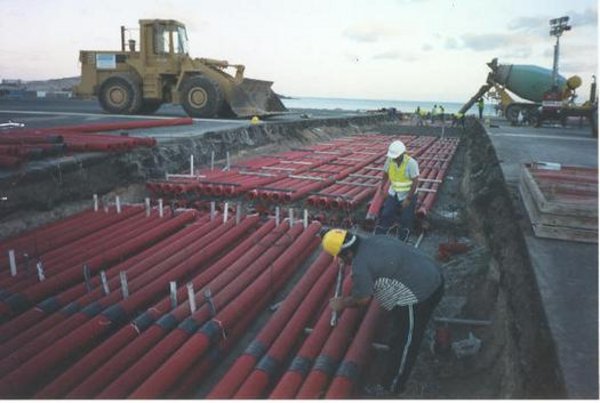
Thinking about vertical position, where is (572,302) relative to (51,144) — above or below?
below

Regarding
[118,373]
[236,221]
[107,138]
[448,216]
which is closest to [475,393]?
A: [118,373]

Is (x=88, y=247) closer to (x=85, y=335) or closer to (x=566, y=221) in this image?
(x=85, y=335)

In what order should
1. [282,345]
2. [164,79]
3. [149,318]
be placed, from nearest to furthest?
[282,345] → [149,318] → [164,79]

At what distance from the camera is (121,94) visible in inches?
764

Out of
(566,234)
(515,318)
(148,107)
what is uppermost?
(148,107)

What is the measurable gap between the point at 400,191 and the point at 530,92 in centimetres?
2478

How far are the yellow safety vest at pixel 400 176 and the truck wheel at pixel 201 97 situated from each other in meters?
12.0

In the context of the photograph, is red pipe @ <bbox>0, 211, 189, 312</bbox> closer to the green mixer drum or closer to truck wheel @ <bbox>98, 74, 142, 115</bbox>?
truck wheel @ <bbox>98, 74, 142, 115</bbox>

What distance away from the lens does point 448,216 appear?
376 inches

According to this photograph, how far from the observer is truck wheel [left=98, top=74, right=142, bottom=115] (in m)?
18.9

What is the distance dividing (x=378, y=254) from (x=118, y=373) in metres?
2.36

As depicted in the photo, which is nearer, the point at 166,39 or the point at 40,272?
the point at 40,272

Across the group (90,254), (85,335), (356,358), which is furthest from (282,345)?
(90,254)

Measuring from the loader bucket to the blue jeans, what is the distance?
40.6ft
